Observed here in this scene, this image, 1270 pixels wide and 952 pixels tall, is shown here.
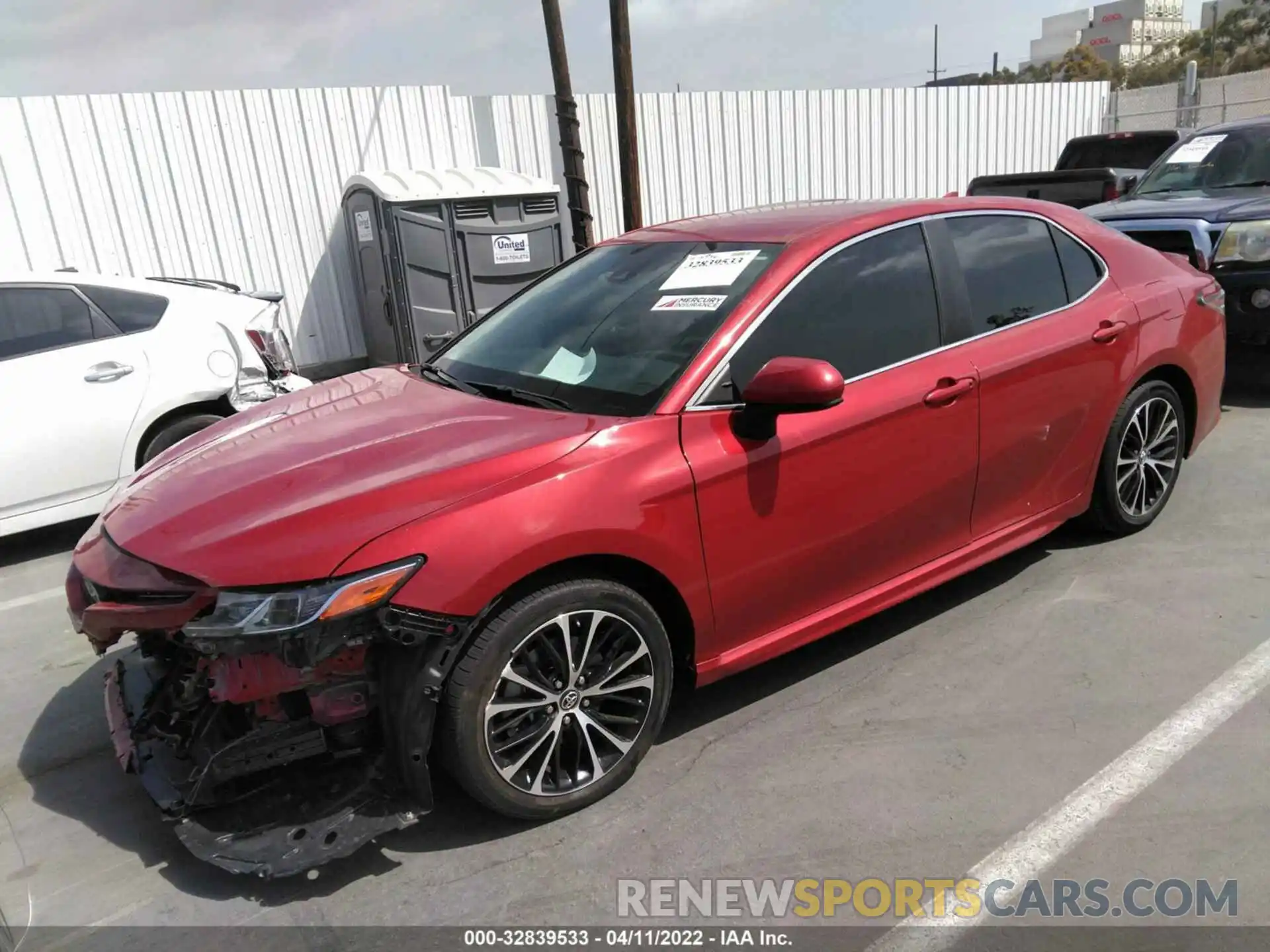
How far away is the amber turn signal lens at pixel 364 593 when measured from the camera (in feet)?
7.86

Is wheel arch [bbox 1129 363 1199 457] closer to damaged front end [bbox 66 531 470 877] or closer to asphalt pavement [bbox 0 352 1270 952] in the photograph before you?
asphalt pavement [bbox 0 352 1270 952]

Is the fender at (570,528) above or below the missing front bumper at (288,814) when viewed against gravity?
above

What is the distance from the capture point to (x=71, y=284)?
212 inches

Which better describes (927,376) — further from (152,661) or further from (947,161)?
(947,161)

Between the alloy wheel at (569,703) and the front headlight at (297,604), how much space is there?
0.42 meters

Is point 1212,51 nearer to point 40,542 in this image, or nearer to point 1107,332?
point 1107,332

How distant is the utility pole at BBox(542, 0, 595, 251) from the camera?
31.9ft

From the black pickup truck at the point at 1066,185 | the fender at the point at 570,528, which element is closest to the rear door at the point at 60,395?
the fender at the point at 570,528

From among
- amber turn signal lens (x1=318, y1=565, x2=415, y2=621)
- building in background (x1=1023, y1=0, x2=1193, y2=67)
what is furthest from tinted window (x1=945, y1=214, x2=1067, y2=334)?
building in background (x1=1023, y1=0, x2=1193, y2=67)

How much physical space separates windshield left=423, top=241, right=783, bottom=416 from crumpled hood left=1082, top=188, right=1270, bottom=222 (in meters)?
4.67

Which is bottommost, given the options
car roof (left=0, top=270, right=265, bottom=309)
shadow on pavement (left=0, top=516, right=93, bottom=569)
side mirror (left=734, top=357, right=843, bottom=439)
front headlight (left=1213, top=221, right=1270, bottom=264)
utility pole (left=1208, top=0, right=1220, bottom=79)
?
shadow on pavement (left=0, top=516, right=93, bottom=569)

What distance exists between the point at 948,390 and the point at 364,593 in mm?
2167

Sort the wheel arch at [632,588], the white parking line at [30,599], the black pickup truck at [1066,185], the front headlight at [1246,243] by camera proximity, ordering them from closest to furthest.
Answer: the wheel arch at [632,588], the white parking line at [30,599], the front headlight at [1246,243], the black pickup truck at [1066,185]

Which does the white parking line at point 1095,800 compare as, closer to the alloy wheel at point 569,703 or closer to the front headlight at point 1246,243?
the alloy wheel at point 569,703
